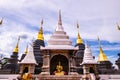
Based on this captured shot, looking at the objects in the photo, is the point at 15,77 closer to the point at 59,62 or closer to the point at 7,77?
the point at 7,77

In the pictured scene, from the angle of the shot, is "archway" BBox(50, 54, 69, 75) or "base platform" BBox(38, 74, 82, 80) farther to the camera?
"archway" BBox(50, 54, 69, 75)

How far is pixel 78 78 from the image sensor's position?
1739 cm

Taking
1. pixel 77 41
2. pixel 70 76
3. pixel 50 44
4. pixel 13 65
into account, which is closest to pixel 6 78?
pixel 13 65

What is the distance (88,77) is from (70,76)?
243cm

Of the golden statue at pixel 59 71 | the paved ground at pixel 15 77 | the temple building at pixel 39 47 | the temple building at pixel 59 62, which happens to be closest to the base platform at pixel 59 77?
the temple building at pixel 59 62

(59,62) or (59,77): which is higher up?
(59,62)

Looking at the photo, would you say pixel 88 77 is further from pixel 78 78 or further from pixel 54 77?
pixel 54 77

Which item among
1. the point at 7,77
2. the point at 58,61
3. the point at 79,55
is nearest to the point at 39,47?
the point at 79,55

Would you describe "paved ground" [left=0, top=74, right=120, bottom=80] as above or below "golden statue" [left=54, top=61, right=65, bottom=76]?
below

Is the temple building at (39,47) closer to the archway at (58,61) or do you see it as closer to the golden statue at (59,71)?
the archway at (58,61)

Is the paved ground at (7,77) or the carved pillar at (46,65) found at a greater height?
the carved pillar at (46,65)

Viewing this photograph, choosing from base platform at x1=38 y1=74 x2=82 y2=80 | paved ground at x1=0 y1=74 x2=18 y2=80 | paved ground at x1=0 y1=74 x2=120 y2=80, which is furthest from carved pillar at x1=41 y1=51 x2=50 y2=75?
paved ground at x1=0 y1=74 x2=18 y2=80

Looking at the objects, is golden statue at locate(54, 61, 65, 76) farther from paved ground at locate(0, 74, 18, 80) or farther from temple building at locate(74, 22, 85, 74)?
temple building at locate(74, 22, 85, 74)

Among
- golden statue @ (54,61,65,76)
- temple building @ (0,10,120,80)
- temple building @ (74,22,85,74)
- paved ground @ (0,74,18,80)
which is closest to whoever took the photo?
temple building @ (0,10,120,80)
